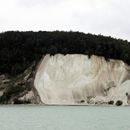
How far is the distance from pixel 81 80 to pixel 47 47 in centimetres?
826

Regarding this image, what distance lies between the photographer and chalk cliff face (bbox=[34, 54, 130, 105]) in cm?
10075

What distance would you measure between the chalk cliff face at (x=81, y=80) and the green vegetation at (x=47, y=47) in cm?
137

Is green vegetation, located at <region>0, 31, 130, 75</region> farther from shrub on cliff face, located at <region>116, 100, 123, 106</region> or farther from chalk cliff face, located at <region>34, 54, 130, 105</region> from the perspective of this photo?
shrub on cliff face, located at <region>116, 100, 123, 106</region>

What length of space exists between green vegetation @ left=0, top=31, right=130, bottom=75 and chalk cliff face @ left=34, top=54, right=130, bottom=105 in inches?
53.8

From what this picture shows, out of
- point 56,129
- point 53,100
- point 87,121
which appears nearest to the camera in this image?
point 56,129

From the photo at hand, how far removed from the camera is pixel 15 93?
330 feet

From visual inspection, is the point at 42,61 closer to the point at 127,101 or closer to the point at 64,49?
the point at 64,49

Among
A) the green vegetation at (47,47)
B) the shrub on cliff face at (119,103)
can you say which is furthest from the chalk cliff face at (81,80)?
the green vegetation at (47,47)

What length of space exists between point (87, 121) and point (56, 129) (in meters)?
9.16

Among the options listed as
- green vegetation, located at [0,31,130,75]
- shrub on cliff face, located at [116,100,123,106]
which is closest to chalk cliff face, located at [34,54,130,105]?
shrub on cliff face, located at [116,100,123,106]

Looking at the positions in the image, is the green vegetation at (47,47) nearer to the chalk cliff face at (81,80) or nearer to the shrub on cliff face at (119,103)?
the chalk cliff face at (81,80)

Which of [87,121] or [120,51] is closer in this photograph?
[87,121]

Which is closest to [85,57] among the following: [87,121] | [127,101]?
[127,101]

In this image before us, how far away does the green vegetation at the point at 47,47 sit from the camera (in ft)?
337
